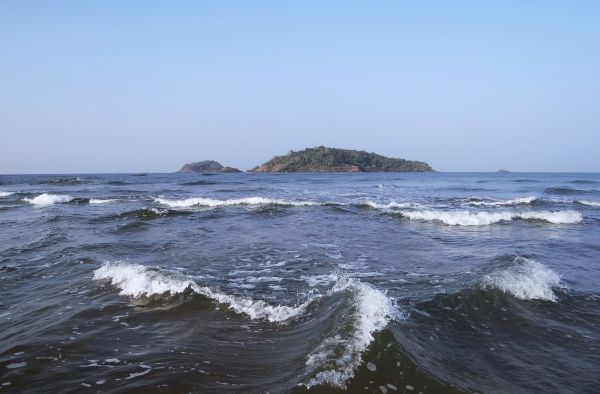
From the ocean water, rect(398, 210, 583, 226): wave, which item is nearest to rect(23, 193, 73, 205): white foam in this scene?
the ocean water

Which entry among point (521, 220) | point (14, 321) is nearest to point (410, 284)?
point (14, 321)

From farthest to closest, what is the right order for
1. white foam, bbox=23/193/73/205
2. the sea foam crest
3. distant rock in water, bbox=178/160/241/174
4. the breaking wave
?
distant rock in water, bbox=178/160/241/174
white foam, bbox=23/193/73/205
the sea foam crest
the breaking wave

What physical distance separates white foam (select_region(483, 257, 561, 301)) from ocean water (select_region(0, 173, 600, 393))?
0.04 m

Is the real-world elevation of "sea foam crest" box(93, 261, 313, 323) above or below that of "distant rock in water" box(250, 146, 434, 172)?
below

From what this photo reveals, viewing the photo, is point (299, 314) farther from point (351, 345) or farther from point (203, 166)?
point (203, 166)

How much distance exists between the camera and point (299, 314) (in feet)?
19.5

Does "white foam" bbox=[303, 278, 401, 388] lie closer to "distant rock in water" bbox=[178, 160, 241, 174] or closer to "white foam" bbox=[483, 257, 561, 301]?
"white foam" bbox=[483, 257, 561, 301]

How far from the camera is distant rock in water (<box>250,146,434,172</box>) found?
122 meters

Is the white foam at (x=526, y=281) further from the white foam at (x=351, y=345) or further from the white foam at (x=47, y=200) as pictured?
the white foam at (x=47, y=200)

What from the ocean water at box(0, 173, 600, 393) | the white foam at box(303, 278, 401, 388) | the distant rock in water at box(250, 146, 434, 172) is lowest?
the ocean water at box(0, 173, 600, 393)

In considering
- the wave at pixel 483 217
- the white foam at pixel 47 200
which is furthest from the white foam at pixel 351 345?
the white foam at pixel 47 200

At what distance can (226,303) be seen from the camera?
644 centimetres

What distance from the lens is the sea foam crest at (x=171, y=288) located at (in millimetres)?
6039

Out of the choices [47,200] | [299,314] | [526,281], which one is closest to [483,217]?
[526,281]
